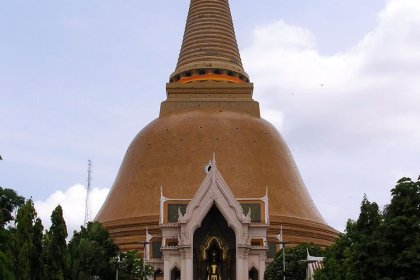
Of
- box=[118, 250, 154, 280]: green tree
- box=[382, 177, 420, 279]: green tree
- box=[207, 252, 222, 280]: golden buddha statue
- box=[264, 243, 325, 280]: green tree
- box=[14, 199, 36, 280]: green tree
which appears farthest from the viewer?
box=[207, 252, 222, 280]: golden buddha statue

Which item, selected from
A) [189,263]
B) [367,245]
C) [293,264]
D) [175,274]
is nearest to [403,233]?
[367,245]

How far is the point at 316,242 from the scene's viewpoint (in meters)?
45.9

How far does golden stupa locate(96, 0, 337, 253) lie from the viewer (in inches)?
1812

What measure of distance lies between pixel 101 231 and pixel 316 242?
14.4 m

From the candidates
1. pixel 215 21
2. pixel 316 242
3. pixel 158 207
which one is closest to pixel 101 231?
pixel 158 207

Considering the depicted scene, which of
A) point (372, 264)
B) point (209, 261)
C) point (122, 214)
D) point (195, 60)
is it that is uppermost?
point (195, 60)

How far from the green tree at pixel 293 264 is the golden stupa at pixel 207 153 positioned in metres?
7.39

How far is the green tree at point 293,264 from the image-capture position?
35.0m

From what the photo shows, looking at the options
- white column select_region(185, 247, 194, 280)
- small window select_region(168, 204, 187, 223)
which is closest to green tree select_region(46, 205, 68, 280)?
white column select_region(185, 247, 194, 280)

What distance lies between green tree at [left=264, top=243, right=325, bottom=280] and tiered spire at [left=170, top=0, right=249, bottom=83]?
19191mm

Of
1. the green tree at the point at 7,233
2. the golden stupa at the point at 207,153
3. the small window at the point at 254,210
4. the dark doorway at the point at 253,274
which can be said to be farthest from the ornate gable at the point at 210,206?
the green tree at the point at 7,233

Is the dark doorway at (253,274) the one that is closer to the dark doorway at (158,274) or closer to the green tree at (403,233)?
the dark doorway at (158,274)

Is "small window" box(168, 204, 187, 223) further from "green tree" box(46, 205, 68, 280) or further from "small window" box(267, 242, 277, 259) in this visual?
"green tree" box(46, 205, 68, 280)

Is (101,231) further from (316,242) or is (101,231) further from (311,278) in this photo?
(316,242)
